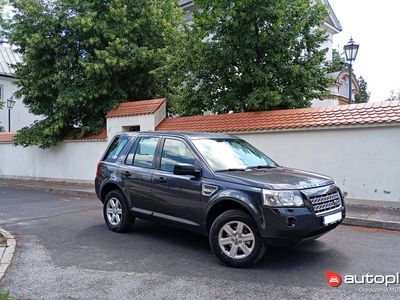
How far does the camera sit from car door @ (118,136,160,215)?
588 cm

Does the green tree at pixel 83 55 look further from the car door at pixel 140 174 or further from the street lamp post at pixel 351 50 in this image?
the car door at pixel 140 174

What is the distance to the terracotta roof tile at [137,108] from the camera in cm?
1325

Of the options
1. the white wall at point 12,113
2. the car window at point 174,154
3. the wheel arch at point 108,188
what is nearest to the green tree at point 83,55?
the wheel arch at point 108,188

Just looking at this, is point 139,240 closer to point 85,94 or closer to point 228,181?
point 228,181

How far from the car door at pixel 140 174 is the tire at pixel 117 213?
0.79 feet

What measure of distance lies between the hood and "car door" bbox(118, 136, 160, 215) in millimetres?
1441

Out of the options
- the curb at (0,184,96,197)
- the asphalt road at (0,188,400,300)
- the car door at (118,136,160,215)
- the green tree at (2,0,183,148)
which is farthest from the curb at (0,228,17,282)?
the green tree at (2,0,183,148)

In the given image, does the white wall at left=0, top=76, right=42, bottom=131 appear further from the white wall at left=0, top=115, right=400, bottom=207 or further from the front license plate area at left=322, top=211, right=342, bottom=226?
the front license plate area at left=322, top=211, right=342, bottom=226

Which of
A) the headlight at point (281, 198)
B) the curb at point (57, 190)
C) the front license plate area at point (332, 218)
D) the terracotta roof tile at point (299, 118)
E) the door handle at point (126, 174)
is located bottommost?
the curb at point (57, 190)

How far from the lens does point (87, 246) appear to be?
5785 mm

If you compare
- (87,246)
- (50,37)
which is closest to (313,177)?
(87,246)

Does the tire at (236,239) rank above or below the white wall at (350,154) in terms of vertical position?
below

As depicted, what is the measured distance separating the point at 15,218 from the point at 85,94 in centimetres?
703

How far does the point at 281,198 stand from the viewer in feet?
14.3
